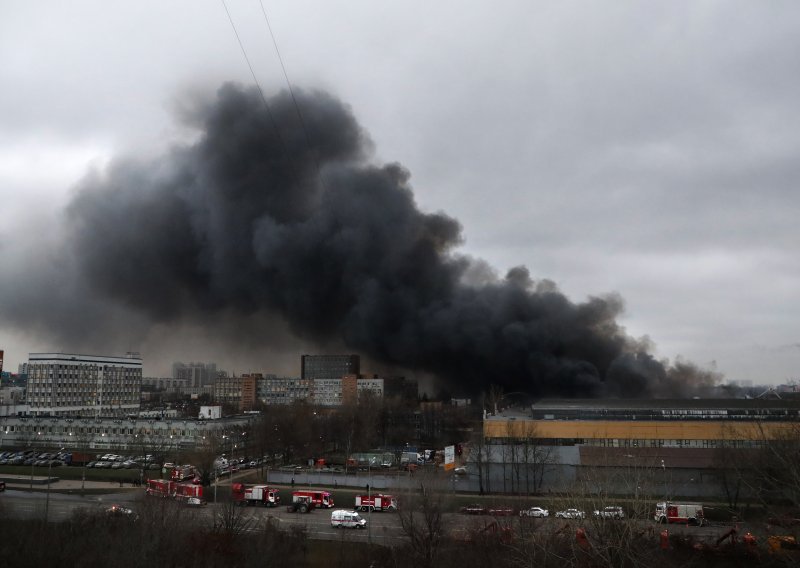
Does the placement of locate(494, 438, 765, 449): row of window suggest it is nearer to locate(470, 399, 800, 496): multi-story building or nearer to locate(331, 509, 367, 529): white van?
locate(470, 399, 800, 496): multi-story building

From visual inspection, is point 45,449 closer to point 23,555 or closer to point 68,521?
point 68,521

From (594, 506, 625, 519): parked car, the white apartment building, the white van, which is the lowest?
the white van

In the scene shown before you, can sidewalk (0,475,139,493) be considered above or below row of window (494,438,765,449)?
below

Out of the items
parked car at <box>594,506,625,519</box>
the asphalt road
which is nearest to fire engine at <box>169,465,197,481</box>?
the asphalt road

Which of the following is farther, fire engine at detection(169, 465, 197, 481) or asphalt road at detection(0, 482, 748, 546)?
fire engine at detection(169, 465, 197, 481)

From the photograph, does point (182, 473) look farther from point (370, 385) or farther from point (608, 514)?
point (370, 385)

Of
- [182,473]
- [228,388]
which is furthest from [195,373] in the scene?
[182,473]

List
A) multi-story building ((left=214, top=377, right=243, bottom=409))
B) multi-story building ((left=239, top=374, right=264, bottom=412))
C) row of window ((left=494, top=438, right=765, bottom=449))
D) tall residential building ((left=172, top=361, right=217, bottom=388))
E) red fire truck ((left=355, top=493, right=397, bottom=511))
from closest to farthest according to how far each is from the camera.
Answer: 1. red fire truck ((left=355, top=493, right=397, bottom=511))
2. row of window ((left=494, top=438, right=765, bottom=449))
3. multi-story building ((left=239, top=374, right=264, bottom=412))
4. multi-story building ((left=214, top=377, right=243, bottom=409))
5. tall residential building ((left=172, top=361, right=217, bottom=388))
